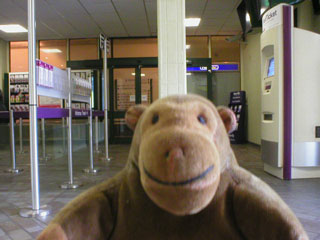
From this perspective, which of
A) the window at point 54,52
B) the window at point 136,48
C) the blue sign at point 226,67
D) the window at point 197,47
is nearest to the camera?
the blue sign at point 226,67

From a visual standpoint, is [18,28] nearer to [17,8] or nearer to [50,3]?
[17,8]

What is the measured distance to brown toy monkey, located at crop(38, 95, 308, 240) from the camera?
0.70 meters

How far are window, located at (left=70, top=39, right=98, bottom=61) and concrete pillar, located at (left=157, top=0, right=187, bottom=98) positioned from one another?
5793mm

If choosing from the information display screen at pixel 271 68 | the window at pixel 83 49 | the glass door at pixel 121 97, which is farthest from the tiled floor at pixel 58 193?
the window at pixel 83 49

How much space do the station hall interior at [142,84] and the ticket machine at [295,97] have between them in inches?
0.5

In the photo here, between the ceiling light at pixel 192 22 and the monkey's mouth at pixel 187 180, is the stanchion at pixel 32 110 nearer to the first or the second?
the monkey's mouth at pixel 187 180

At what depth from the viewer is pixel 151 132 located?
0.79 meters

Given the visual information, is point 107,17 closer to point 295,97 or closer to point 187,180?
point 295,97

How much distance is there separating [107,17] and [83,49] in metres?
2.45

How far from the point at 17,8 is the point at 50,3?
95cm

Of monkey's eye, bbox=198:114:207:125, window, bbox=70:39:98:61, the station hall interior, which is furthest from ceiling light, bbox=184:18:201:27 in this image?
monkey's eye, bbox=198:114:207:125

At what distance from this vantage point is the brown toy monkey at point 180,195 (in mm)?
695

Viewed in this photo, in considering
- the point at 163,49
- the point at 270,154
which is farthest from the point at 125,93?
the point at 270,154

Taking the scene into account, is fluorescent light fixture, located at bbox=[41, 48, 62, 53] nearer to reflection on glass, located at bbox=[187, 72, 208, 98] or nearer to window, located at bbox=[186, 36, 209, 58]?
window, located at bbox=[186, 36, 209, 58]
